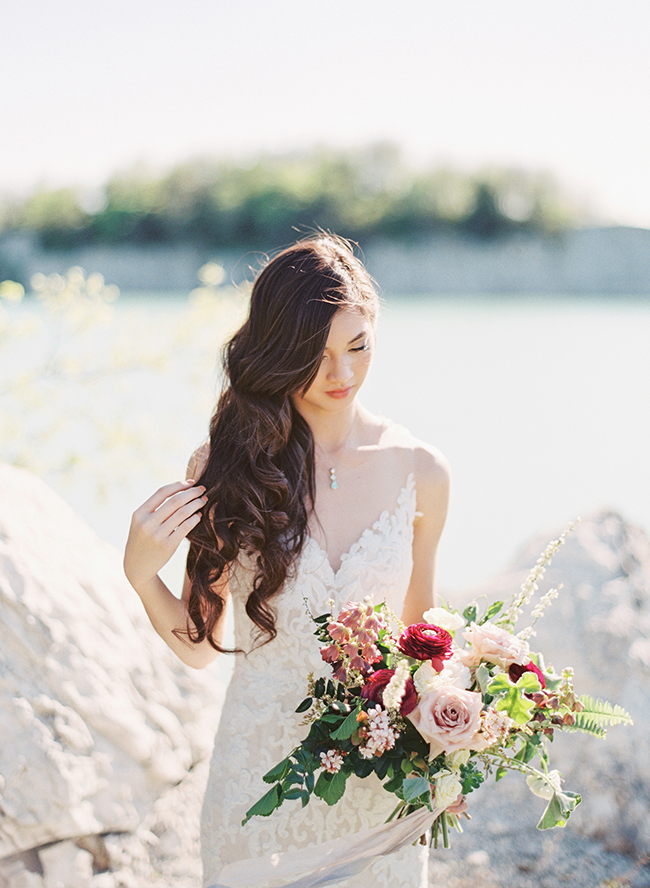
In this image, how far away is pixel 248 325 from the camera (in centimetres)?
198

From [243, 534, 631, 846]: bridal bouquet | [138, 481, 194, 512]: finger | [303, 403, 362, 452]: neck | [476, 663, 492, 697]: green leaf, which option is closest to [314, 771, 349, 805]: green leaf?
[243, 534, 631, 846]: bridal bouquet

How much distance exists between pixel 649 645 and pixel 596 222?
19.8 m

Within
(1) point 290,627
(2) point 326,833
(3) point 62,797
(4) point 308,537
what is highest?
(4) point 308,537

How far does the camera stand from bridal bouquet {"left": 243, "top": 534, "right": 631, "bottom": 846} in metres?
1.34

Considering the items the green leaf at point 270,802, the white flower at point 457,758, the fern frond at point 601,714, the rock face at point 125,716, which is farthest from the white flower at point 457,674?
the rock face at point 125,716

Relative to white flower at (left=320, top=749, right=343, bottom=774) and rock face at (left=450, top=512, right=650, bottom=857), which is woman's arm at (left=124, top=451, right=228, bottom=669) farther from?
rock face at (left=450, top=512, right=650, bottom=857)

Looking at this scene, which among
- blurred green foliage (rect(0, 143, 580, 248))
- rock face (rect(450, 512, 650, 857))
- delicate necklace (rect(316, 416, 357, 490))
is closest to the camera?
delicate necklace (rect(316, 416, 357, 490))

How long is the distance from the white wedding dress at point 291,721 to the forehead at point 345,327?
0.52m

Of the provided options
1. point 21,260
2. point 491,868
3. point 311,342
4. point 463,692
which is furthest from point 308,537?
point 21,260

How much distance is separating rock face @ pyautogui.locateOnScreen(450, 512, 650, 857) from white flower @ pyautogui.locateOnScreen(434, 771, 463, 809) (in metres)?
2.50

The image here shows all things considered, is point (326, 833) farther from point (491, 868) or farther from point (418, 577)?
point (491, 868)

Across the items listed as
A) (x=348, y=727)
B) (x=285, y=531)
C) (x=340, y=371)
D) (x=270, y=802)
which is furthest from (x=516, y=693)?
(x=340, y=371)

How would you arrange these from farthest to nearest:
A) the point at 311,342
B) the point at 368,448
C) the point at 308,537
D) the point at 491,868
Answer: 1. the point at 491,868
2. the point at 368,448
3. the point at 308,537
4. the point at 311,342

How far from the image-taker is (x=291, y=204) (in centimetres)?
2450
